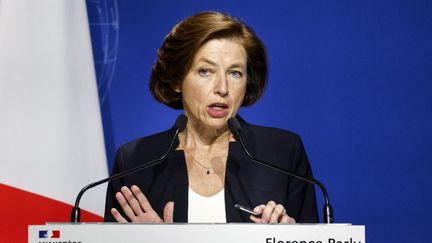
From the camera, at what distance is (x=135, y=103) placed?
101 inches

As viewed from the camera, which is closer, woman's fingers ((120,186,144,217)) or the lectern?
the lectern

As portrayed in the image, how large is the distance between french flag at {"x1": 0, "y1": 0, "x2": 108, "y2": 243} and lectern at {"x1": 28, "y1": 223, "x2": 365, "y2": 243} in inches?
41.0

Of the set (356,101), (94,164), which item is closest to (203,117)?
(94,164)

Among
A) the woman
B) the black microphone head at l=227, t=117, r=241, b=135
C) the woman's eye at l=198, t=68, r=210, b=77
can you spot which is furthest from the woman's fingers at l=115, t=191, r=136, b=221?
the woman's eye at l=198, t=68, r=210, b=77

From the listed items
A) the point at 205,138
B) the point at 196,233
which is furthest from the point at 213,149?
the point at 196,233

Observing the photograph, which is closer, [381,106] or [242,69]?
[242,69]

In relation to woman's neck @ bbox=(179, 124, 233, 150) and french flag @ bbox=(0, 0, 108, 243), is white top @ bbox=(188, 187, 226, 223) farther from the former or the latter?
french flag @ bbox=(0, 0, 108, 243)

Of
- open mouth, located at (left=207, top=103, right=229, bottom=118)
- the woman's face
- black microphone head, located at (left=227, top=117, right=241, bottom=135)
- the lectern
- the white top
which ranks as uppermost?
the woman's face

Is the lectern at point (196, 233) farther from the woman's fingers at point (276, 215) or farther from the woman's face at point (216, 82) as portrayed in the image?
the woman's face at point (216, 82)

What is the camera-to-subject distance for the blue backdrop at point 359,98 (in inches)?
94.9

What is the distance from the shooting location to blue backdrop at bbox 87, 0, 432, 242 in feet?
7.91

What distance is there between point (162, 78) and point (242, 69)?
0.30 metres

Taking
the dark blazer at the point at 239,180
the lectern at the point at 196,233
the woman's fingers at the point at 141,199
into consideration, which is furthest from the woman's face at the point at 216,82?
the lectern at the point at 196,233

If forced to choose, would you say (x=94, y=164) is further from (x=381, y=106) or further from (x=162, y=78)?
(x=381, y=106)
